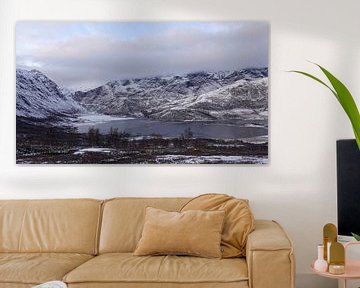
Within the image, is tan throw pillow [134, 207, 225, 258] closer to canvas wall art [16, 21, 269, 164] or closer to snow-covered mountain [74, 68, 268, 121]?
canvas wall art [16, 21, 269, 164]

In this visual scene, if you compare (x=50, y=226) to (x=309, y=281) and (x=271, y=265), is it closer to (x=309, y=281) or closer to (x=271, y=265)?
(x=271, y=265)

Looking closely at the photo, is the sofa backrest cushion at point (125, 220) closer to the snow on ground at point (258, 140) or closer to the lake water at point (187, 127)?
the lake water at point (187, 127)

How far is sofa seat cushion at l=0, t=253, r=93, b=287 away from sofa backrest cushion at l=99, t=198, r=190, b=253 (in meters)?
0.20

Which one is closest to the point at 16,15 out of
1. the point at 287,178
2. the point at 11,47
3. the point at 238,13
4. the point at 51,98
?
the point at 11,47

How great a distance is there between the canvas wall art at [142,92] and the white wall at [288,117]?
0.09 m

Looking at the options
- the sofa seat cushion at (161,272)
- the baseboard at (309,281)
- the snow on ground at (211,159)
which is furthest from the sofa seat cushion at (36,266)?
the baseboard at (309,281)

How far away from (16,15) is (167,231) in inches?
81.4

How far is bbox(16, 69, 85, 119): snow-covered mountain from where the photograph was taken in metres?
4.58

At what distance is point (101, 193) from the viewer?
456cm

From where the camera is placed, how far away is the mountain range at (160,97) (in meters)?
4.55

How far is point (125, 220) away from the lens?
13.7 feet

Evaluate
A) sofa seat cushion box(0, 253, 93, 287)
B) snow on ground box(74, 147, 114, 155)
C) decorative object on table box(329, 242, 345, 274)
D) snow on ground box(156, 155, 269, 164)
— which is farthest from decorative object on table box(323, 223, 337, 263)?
snow on ground box(74, 147, 114, 155)

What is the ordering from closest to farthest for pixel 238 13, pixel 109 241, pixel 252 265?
pixel 252 265 → pixel 109 241 → pixel 238 13

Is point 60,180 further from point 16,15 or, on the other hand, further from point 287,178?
point 287,178
